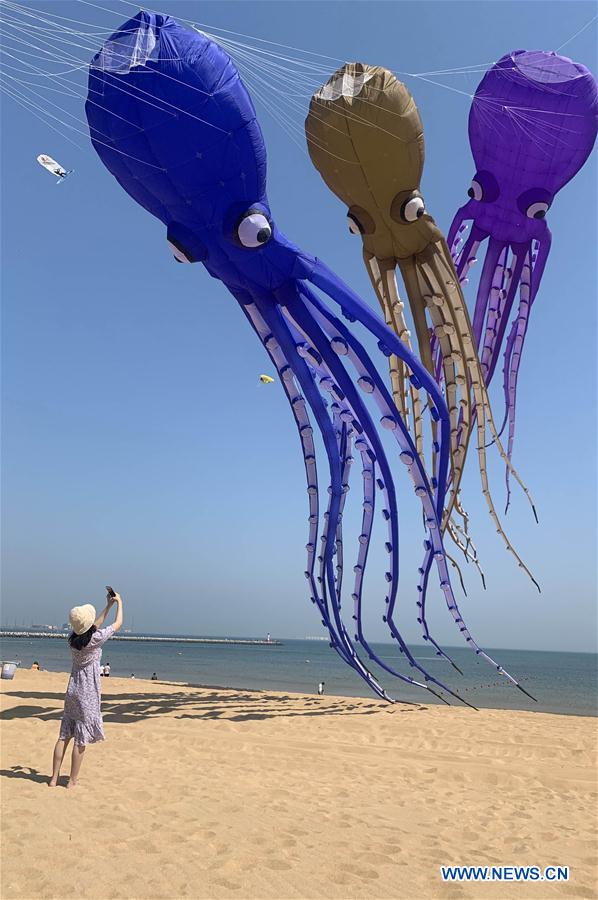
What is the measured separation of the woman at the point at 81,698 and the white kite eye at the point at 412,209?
7565mm

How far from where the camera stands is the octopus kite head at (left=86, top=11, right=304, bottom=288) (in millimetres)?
6945

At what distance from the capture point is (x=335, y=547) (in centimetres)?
895

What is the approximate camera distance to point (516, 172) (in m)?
11.0

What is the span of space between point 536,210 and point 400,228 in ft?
10.1

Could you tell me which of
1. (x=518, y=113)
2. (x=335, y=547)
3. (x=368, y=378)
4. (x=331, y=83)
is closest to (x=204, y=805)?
(x=335, y=547)

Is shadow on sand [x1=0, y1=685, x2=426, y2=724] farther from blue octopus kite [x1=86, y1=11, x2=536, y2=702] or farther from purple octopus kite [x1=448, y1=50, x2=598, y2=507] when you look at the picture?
purple octopus kite [x1=448, y1=50, x2=598, y2=507]

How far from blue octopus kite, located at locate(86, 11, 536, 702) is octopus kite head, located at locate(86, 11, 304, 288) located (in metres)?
0.01

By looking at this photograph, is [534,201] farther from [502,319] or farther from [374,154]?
[374,154]

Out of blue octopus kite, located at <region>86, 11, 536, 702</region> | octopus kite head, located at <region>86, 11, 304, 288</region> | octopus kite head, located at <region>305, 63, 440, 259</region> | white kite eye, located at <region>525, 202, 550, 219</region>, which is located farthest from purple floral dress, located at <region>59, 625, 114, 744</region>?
white kite eye, located at <region>525, 202, 550, 219</region>

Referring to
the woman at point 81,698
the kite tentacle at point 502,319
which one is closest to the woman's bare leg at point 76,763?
the woman at point 81,698

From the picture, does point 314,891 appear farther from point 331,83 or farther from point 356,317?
point 331,83

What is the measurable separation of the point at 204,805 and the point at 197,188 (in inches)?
263

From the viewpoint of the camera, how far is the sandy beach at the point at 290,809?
11.2 ft

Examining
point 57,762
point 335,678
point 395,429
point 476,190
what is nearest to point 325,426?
point 395,429
